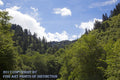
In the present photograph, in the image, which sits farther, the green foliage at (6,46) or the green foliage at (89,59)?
the green foliage at (89,59)

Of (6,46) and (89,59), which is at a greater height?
(6,46)

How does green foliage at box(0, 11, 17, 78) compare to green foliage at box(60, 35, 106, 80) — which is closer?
green foliage at box(0, 11, 17, 78)

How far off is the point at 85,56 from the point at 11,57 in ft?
45.3

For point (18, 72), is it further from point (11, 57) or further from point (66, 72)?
A: point (66, 72)

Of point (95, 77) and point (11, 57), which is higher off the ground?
point (11, 57)

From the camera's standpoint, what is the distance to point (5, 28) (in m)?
18.5

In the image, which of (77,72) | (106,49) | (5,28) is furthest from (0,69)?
(106,49)

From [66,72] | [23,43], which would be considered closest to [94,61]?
[66,72]

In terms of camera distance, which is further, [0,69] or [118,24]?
[118,24]

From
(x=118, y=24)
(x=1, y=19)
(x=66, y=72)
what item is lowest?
(x=66, y=72)

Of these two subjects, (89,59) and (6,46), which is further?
(89,59)

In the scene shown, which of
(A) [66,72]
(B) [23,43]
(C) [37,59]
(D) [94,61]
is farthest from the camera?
(B) [23,43]

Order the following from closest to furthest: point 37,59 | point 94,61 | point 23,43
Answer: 1. point 94,61
2. point 37,59
3. point 23,43

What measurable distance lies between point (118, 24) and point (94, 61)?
314ft
